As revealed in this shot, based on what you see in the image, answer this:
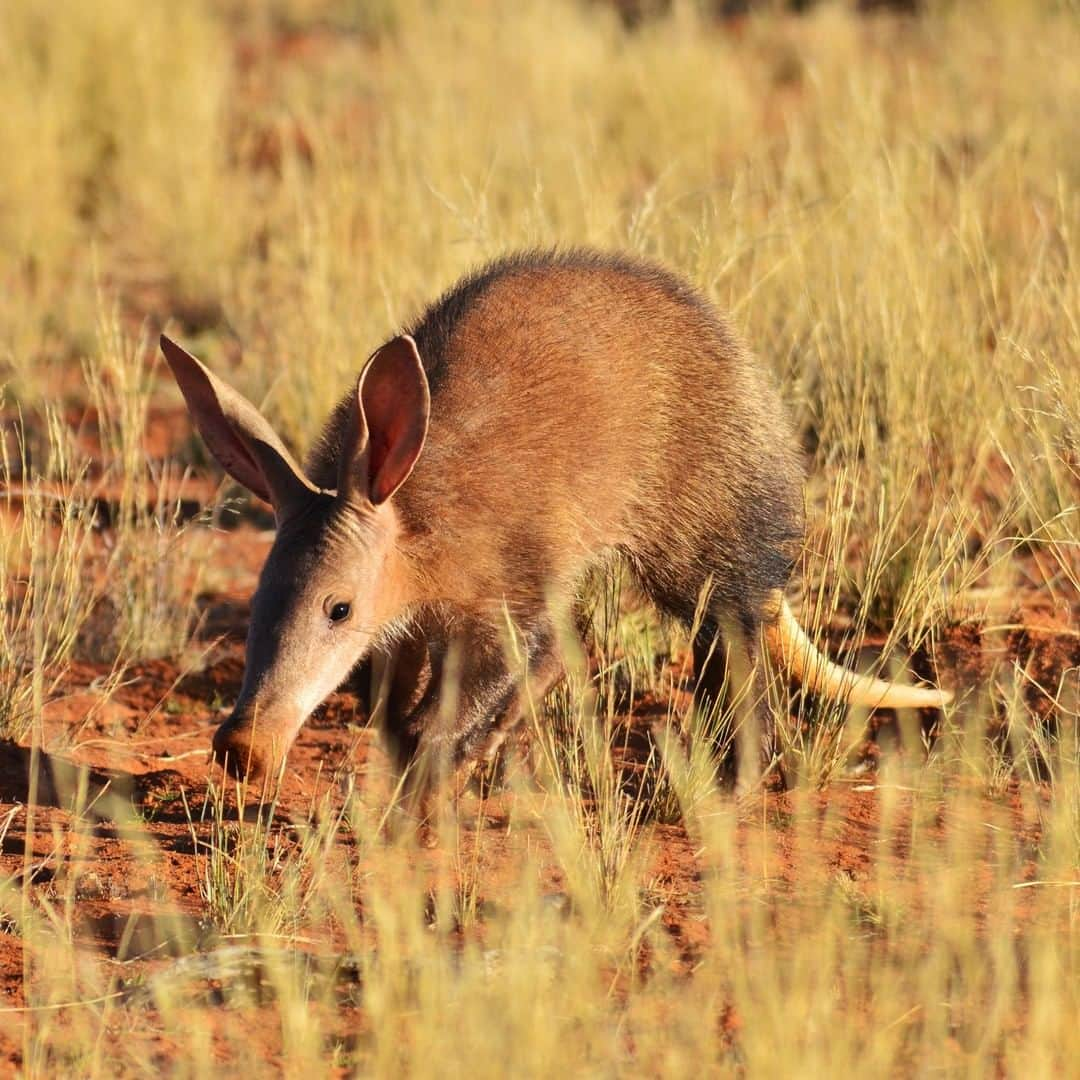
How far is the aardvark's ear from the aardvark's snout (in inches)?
23.2

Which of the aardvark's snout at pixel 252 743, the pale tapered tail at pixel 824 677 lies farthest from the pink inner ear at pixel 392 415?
the pale tapered tail at pixel 824 677

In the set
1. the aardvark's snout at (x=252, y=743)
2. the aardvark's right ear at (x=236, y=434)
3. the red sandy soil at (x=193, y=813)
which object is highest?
the aardvark's right ear at (x=236, y=434)

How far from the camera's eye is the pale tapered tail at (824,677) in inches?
183

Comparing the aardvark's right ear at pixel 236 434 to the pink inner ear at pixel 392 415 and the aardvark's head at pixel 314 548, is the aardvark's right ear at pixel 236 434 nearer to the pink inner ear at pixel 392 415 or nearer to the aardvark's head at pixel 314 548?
the aardvark's head at pixel 314 548

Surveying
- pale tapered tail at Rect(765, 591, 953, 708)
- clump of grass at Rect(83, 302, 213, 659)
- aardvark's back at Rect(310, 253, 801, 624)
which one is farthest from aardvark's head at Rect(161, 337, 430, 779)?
clump of grass at Rect(83, 302, 213, 659)

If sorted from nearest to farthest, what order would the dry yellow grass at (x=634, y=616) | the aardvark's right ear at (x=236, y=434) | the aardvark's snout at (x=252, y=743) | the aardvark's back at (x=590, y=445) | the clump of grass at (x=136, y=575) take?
the dry yellow grass at (x=634, y=616)
the aardvark's snout at (x=252, y=743)
the aardvark's right ear at (x=236, y=434)
the aardvark's back at (x=590, y=445)
the clump of grass at (x=136, y=575)

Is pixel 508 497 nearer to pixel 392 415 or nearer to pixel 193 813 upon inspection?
pixel 392 415

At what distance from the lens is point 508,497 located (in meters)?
4.33

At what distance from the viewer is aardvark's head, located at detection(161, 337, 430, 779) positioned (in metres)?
3.83

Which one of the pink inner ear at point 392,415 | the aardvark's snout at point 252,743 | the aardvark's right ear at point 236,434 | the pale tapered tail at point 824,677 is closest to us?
the aardvark's snout at point 252,743

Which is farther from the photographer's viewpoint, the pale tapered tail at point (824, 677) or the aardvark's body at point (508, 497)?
the pale tapered tail at point (824, 677)

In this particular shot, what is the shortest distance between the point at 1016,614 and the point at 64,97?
756cm

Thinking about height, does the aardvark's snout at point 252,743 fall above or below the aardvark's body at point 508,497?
below

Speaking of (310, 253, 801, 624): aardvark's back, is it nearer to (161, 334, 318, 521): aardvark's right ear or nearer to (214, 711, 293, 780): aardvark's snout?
(161, 334, 318, 521): aardvark's right ear
